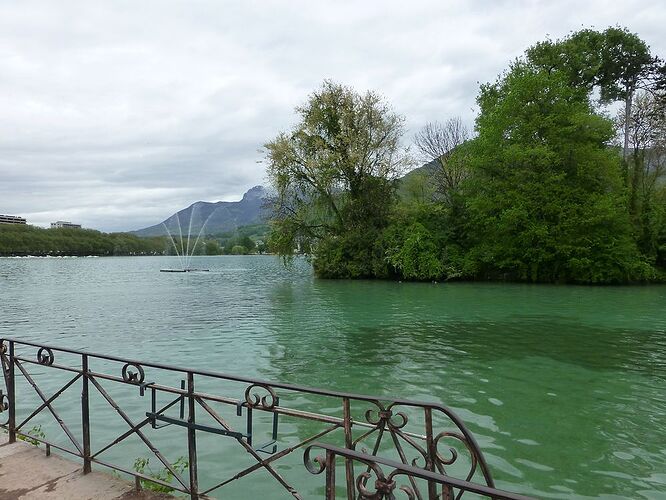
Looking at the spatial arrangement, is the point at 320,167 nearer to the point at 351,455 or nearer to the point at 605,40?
the point at 605,40

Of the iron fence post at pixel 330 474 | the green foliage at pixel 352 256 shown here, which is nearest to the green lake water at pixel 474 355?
the iron fence post at pixel 330 474

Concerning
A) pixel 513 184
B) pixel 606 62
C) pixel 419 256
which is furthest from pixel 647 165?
pixel 419 256

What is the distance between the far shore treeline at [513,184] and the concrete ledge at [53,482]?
29554 mm

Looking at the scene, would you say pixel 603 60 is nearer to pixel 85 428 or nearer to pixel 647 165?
pixel 647 165

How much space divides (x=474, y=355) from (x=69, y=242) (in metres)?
169

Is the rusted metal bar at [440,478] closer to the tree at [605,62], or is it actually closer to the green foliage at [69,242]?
the tree at [605,62]

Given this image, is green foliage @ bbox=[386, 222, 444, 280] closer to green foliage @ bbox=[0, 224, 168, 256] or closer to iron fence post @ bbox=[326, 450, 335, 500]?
iron fence post @ bbox=[326, 450, 335, 500]

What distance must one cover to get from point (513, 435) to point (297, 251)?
32408 mm

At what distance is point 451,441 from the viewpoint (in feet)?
20.2

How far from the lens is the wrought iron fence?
89.7 inches

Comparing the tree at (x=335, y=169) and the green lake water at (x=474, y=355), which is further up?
the tree at (x=335, y=169)

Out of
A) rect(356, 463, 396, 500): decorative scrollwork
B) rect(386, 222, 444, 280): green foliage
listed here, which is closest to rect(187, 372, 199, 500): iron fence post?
rect(356, 463, 396, 500): decorative scrollwork

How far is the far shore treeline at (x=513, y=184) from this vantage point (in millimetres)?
29688

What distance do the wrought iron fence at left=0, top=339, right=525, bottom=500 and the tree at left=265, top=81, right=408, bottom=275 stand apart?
1061 inches
